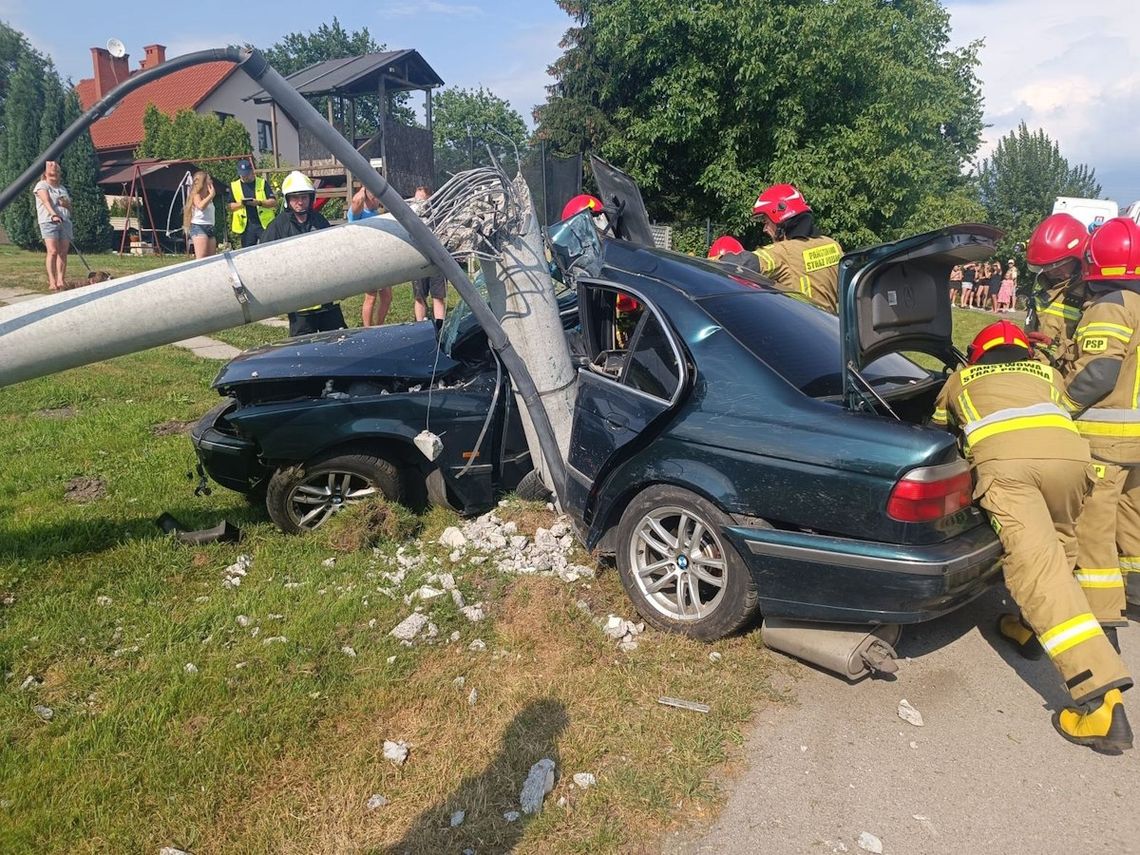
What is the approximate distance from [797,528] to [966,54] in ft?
116

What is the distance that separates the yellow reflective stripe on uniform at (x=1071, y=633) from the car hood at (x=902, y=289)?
125 cm

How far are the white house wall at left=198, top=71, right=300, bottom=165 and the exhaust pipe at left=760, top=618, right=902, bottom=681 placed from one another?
39.4 m

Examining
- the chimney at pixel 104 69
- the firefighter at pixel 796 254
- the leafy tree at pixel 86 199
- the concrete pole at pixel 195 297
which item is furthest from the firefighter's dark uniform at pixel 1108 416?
the chimney at pixel 104 69

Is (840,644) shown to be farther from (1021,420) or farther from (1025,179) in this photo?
(1025,179)

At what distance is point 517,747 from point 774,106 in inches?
785

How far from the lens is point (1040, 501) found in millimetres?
3094

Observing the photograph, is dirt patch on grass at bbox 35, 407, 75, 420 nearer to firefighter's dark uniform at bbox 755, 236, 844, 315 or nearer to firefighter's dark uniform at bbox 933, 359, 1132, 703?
firefighter's dark uniform at bbox 755, 236, 844, 315

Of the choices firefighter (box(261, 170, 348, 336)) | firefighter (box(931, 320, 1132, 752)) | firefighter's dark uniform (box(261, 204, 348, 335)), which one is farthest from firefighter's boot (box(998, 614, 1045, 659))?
firefighter's dark uniform (box(261, 204, 348, 335))

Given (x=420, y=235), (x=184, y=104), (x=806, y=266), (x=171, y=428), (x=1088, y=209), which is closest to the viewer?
(x=420, y=235)

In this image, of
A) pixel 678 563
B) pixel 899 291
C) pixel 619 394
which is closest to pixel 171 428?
pixel 619 394

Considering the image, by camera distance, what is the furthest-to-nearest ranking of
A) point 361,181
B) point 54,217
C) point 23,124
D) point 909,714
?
point 23,124
point 54,217
point 361,181
point 909,714

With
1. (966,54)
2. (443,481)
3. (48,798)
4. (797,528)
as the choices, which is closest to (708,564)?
(797,528)

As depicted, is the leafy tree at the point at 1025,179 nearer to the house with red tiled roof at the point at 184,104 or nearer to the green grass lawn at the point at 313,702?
the house with red tiled roof at the point at 184,104

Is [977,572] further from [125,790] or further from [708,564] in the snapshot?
[125,790]
